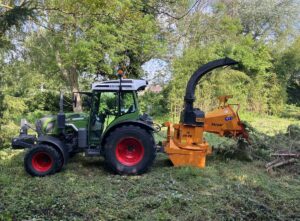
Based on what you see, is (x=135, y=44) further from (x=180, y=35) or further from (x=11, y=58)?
(x=11, y=58)

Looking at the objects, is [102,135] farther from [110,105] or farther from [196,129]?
[196,129]

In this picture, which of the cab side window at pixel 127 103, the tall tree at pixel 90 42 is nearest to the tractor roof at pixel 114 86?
the cab side window at pixel 127 103

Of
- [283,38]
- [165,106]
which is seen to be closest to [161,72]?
[165,106]

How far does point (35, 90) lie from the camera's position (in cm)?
1585

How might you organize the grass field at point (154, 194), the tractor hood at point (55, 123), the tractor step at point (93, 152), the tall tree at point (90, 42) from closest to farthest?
the grass field at point (154, 194)
the tractor step at point (93, 152)
the tractor hood at point (55, 123)
the tall tree at point (90, 42)

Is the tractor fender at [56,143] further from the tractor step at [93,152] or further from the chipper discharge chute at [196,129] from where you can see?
the chipper discharge chute at [196,129]

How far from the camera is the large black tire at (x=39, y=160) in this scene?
18.9 ft

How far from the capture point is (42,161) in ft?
19.4

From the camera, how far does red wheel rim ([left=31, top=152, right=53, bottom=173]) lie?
229 inches

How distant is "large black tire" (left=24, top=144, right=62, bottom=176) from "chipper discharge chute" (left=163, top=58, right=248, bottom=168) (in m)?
1.91

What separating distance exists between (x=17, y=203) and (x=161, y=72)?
36.1 ft

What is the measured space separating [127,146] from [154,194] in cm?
144

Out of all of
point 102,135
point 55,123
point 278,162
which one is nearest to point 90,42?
point 55,123

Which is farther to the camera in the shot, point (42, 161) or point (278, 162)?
point (278, 162)
